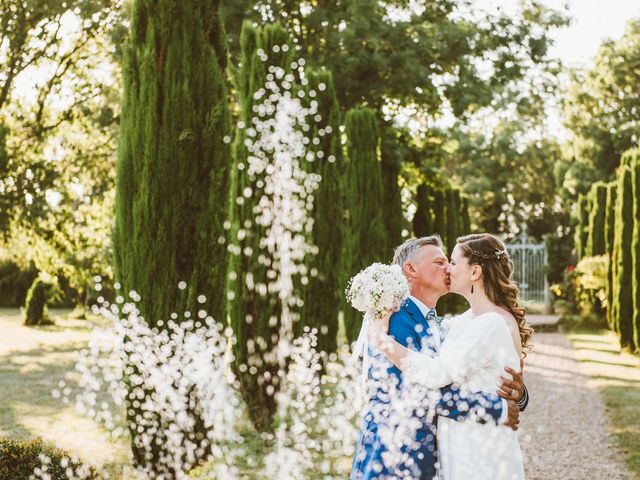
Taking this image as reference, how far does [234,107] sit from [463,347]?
13.3 meters

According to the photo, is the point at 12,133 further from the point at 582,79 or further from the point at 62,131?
the point at 582,79

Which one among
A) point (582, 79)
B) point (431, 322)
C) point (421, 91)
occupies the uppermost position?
point (582, 79)

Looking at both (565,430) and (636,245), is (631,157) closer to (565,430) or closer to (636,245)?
(636,245)

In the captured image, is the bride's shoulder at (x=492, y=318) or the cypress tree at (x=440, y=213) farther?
the cypress tree at (x=440, y=213)

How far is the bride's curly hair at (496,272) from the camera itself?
11.6 ft

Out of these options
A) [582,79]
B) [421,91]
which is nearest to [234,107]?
[421,91]

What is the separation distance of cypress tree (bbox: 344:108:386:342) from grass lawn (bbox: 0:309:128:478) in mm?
5233

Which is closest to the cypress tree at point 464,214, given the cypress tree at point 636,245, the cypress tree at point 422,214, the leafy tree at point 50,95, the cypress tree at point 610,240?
the cypress tree at point 610,240

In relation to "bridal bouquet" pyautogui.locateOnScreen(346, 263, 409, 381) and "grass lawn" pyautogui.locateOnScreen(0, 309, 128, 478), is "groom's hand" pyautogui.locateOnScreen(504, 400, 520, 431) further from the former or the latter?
"grass lawn" pyautogui.locateOnScreen(0, 309, 128, 478)

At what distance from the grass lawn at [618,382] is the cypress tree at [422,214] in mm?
4695

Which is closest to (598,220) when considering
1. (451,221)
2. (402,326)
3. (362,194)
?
(451,221)

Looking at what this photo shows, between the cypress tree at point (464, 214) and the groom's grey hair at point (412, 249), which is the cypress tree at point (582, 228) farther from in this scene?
the groom's grey hair at point (412, 249)

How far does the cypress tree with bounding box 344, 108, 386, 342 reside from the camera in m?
12.6

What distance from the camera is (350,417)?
9586 mm
